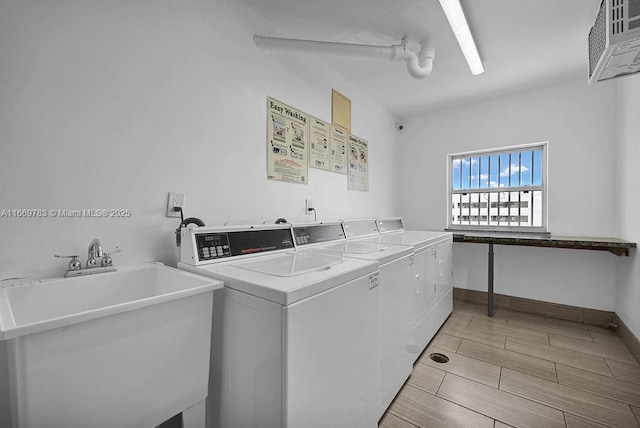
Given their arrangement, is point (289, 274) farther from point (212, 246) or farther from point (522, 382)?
point (522, 382)

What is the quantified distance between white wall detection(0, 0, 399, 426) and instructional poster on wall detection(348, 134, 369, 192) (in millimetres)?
1070

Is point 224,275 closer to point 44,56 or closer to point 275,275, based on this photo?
point 275,275

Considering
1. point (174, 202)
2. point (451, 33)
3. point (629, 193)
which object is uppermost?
point (451, 33)

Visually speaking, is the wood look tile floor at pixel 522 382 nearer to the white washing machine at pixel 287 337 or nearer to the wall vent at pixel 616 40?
the white washing machine at pixel 287 337

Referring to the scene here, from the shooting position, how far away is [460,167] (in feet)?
12.0

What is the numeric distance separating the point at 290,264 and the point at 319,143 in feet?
4.69

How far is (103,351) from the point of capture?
0.74m

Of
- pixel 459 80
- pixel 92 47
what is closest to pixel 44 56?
pixel 92 47

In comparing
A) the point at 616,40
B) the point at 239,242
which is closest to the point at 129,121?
the point at 239,242

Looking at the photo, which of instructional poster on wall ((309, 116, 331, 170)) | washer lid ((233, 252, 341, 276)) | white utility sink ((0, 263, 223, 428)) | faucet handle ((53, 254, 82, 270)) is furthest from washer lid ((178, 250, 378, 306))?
instructional poster on wall ((309, 116, 331, 170))

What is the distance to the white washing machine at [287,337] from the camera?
87cm

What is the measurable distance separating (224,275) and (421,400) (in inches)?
58.9

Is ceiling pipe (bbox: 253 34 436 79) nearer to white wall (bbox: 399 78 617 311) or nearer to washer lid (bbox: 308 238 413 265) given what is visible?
washer lid (bbox: 308 238 413 265)

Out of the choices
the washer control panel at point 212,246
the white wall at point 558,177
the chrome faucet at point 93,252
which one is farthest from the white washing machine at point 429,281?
the chrome faucet at point 93,252
